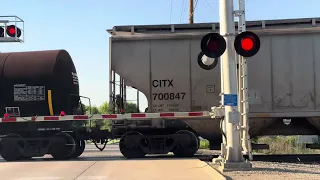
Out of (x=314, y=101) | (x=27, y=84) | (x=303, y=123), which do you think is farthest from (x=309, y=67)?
(x=27, y=84)

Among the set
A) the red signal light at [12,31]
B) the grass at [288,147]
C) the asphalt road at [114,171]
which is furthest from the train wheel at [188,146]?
the red signal light at [12,31]

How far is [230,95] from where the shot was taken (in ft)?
31.1

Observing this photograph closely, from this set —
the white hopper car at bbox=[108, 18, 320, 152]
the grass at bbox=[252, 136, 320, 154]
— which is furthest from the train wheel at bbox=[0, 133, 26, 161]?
the grass at bbox=[252, 136, 320, 154]

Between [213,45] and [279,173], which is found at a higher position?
[213,45]

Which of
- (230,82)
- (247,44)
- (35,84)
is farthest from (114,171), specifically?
(35,84)

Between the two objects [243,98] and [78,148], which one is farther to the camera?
[78,148]

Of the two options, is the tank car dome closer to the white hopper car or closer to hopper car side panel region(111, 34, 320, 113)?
the white hopper car

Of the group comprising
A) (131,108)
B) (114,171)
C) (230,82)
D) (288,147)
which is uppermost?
(230,82)

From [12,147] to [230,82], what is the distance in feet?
25.3

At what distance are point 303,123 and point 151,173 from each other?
6057 millimetres

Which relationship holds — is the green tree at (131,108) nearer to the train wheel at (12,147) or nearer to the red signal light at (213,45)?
the train wheel at (12,147)

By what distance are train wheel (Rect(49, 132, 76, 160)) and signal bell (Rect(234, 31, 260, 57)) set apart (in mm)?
6899

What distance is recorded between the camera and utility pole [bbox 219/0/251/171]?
9.44 meters

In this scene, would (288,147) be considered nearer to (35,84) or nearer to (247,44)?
(247,44)
